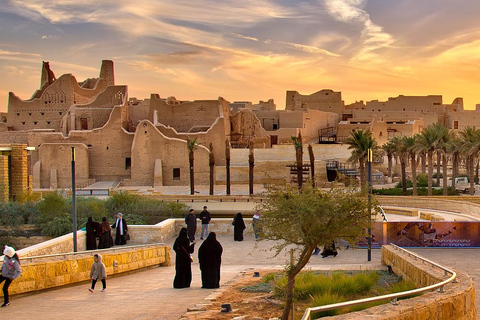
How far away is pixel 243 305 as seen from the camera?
26.4ft

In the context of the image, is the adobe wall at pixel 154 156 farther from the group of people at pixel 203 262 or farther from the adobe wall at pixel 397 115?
the group of people at pixel 203 262

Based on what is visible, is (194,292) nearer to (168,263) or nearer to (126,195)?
(168,263)

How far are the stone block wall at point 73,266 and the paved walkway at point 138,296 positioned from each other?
0.14 m

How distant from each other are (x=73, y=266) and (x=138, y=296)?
5.84ft

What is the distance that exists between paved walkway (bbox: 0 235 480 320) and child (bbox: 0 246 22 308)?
0.21m

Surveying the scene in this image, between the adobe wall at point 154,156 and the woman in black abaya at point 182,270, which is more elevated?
the adobe wall at point 154,156

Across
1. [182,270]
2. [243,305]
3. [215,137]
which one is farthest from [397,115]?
[243,305]

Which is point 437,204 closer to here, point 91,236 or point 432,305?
point 91,236

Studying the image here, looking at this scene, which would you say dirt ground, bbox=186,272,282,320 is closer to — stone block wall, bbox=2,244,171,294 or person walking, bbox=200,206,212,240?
stone block wall, bbox=2,244,171,294

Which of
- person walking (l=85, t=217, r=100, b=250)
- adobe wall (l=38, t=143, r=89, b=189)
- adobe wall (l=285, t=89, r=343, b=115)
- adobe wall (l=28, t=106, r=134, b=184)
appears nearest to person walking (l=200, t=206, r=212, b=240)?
person walking (l=85, t=217, r=100, b=250)

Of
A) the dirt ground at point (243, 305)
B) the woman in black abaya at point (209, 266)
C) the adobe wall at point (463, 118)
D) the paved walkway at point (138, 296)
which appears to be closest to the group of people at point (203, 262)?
the woman in black abaya at point (209, 266)

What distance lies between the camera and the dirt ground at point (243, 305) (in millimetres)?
7391

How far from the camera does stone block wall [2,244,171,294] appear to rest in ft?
30.6

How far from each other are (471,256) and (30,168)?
33.9 m
